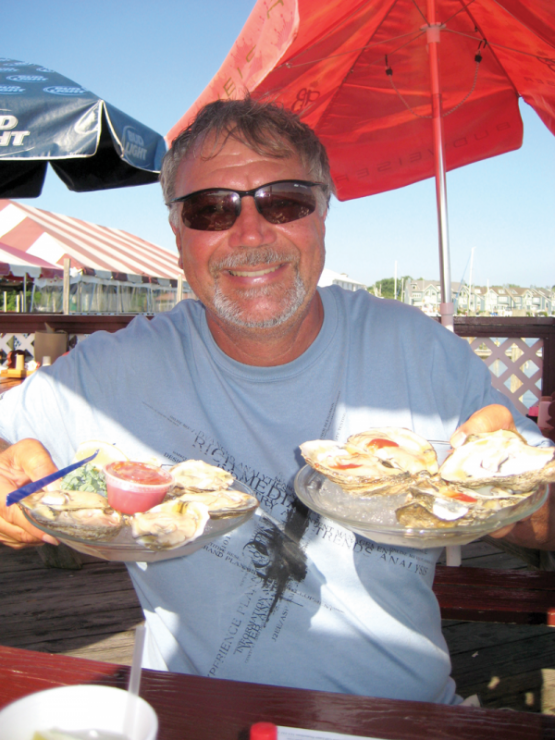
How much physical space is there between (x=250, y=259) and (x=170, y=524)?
0.89 m

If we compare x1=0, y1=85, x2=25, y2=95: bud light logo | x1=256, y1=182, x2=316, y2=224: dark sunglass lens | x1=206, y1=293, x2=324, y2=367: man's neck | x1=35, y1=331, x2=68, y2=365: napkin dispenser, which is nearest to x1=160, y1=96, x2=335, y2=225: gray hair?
x1=256, y1=182, x2=316, y2=224: dark sunglass lens

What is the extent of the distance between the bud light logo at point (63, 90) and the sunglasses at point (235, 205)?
2.55 meters

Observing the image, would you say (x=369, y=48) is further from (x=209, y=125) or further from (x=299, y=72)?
(x=209, y=125)

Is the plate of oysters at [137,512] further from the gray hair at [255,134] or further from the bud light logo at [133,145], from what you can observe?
the bud light logo at [133,145]

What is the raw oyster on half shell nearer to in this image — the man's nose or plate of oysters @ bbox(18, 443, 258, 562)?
plate of oysters @ bbox(18, 443, 258, 562)

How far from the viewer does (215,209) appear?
60.5 inches

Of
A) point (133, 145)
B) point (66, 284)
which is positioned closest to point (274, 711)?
point (133, 145)

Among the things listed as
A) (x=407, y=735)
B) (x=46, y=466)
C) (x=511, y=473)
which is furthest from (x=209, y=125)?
(x=407, y=735)

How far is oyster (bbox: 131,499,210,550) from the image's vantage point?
0.84 m

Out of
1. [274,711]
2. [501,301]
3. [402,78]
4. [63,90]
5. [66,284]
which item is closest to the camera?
[274,711]

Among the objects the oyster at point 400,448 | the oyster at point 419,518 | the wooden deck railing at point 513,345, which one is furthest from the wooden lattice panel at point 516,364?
the oyster at point 419,518

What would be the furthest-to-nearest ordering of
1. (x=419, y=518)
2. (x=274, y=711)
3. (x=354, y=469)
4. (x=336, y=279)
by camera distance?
(x=336, y=279)
(x=354, y=469)
(x=419, y=518)
(x=274, y=711)

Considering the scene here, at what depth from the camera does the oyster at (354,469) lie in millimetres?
948

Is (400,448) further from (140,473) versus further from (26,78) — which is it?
(26,78)
